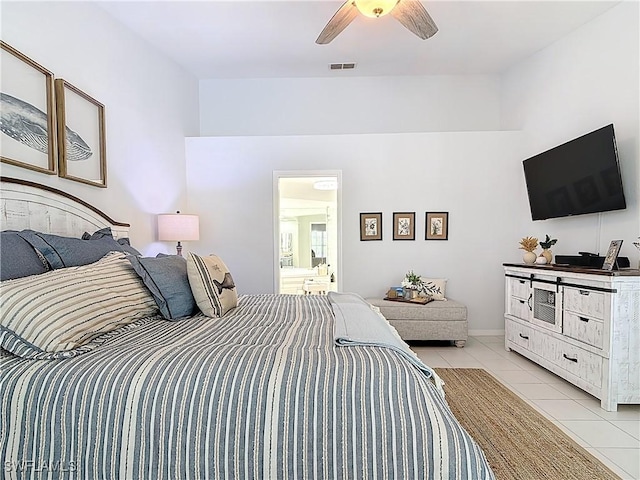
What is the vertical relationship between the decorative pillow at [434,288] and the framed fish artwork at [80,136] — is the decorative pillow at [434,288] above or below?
below

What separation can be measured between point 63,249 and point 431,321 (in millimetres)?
3303

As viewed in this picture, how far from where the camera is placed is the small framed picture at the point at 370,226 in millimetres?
4500

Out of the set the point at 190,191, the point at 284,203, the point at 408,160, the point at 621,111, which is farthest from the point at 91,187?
the point at 284,203

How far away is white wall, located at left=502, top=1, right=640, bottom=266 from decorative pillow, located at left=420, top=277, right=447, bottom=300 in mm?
1133

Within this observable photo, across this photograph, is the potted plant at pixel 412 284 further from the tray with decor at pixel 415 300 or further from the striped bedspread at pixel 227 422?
the striped bedspread at pixel 227 422

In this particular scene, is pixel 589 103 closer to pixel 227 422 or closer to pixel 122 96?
pixel 227 422

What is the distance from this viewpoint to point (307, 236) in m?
8.93

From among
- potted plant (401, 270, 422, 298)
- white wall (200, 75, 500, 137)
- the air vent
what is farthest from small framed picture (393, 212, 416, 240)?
the air vent

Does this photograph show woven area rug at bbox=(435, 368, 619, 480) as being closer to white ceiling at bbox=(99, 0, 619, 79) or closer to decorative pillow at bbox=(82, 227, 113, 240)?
decorative pillow at bbox=(82, 227, 113, 240)

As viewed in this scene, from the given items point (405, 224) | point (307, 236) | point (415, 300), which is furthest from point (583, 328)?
point (307, 236)

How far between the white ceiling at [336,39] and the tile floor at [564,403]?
10.1ft

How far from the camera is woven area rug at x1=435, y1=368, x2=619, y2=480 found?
71.4 inches

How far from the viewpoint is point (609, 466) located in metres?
1.87

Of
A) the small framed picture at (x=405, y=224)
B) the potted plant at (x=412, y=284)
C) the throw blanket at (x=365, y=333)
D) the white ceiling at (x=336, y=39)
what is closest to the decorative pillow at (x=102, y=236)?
the throw blanket at (x=365, y=333)
